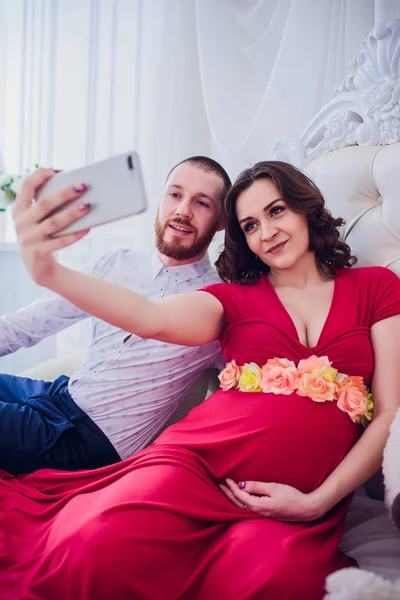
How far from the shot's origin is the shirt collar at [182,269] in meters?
1.35

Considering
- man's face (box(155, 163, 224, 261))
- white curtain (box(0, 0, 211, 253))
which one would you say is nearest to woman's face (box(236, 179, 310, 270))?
man's face (box(155, 163, 224, 261))

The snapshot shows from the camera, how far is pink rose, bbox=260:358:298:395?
964 millimetres

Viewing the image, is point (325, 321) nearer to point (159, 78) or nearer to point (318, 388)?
point (318, 388)

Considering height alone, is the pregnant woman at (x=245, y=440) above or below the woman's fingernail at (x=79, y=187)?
below

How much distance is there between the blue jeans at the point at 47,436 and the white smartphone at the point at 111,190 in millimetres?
578

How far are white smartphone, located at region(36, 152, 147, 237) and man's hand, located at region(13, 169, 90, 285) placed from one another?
0.01 meters

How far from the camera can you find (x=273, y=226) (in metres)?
1.11

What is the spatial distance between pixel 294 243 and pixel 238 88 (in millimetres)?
982

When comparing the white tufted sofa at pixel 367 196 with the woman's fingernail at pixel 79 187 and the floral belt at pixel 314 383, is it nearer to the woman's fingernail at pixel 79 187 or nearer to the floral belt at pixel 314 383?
the floral belt at pixel 314 383

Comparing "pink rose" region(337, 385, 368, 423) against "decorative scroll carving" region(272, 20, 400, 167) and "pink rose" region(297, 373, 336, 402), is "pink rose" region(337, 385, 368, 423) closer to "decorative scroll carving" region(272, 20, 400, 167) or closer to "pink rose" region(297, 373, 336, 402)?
"pink rose" region(297, 373, 336, 402)

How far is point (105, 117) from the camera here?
7.71 feet

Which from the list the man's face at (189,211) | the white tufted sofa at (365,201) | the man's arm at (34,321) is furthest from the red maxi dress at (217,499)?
A: the man's arm at (34,321)

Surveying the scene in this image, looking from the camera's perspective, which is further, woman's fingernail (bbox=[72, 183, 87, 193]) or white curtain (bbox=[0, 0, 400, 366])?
white curtain (bbox=[0, 0, 400, 366])

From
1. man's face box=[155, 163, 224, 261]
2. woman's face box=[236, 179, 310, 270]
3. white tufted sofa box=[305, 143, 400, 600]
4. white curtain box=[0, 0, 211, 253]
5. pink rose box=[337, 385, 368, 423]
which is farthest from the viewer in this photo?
white curtain box=[0, 0, 211, 253]
